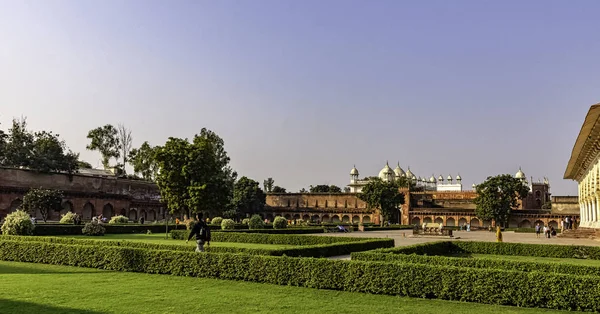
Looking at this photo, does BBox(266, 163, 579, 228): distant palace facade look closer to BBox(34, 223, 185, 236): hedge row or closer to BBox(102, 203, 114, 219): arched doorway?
BBox(102, 203, 114, 219): arched doorway

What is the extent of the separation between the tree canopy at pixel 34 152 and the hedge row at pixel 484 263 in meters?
47.8

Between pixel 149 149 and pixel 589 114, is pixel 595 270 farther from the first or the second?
pixel 149 149

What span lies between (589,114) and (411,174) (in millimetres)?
74571

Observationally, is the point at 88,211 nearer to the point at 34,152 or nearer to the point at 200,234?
the point at 34,152

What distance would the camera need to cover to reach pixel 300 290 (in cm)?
1035

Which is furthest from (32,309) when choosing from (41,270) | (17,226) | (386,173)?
(386,173)

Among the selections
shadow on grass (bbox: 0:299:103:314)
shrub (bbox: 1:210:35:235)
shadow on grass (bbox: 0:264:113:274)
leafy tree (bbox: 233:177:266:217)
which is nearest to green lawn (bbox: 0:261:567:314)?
shadow on grass (bbox: 0:299:103:314)

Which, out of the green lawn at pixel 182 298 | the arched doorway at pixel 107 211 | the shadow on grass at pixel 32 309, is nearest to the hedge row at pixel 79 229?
the green lawn at pixel 182 298

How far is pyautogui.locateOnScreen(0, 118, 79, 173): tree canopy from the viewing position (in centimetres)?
5206

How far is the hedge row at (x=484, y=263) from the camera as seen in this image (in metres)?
11.0

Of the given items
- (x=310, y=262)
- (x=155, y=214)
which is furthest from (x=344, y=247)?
(x=155, y=214)

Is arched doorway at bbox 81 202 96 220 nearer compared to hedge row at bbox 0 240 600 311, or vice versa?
hedge row at bbox 0 240 600 311

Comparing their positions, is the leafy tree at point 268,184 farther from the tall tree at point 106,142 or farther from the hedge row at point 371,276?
the hedge row at point 371,276

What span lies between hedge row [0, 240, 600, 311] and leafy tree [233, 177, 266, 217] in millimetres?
50319
